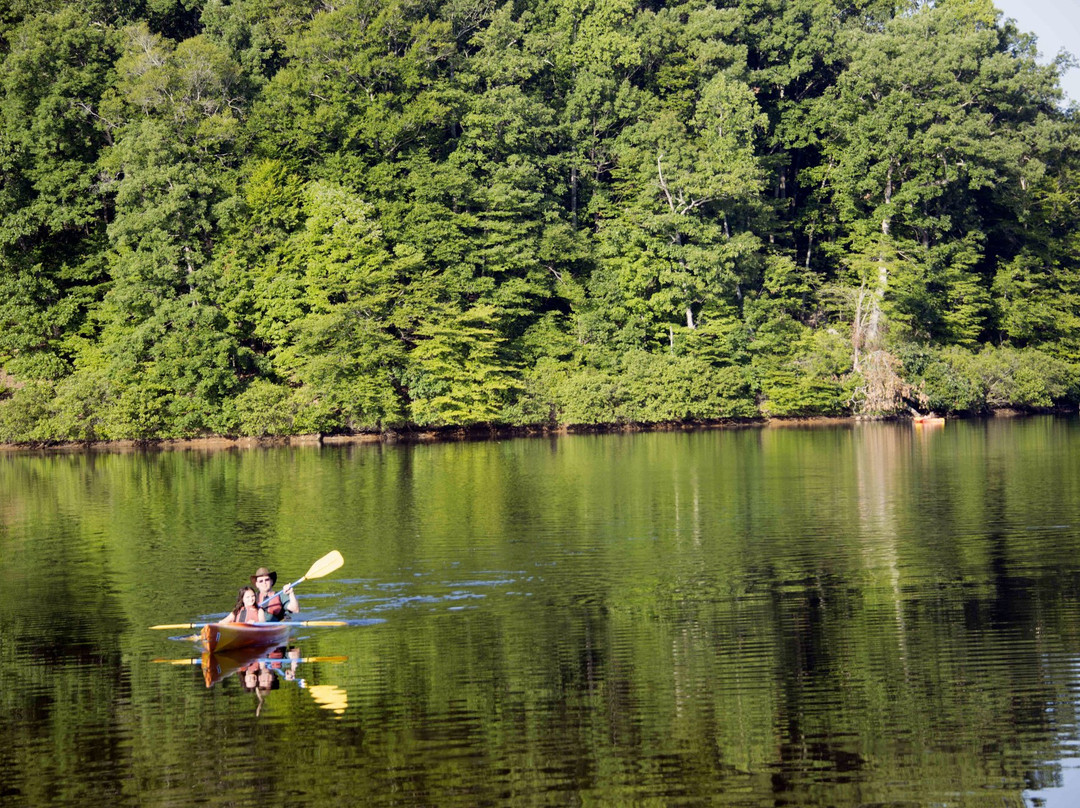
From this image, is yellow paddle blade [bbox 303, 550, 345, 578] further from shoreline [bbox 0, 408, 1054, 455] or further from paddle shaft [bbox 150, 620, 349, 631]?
shoreline [bbox 0, 408, 1054, 455]

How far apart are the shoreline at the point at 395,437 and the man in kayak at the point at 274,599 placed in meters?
35.6

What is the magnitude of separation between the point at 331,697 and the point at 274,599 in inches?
141

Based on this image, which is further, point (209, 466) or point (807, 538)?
point (209, 466)

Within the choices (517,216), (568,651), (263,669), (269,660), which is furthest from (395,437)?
(568,651)

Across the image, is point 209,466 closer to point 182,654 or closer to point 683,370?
point 683,370

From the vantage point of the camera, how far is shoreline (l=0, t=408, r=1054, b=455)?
53.7 m

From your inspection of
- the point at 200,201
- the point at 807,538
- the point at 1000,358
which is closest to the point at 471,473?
the point at 807,538

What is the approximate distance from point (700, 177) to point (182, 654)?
48133mm

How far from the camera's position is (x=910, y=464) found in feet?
120

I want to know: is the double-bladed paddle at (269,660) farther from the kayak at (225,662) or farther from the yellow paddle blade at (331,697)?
the yellow paddle blade at (331,697)

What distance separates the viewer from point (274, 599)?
1686 centimetres

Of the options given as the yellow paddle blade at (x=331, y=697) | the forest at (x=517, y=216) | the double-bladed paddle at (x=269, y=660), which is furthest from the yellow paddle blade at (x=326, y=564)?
the forest at (x=517, y=216)

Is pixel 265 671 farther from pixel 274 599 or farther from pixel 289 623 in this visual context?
pixel 274 599

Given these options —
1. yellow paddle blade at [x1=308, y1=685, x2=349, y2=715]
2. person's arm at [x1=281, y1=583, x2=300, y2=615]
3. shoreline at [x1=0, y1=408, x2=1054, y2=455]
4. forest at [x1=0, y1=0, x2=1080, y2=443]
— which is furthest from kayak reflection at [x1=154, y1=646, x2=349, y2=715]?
forest at [x1=0, y1=0, x2=1080, y2=443]
